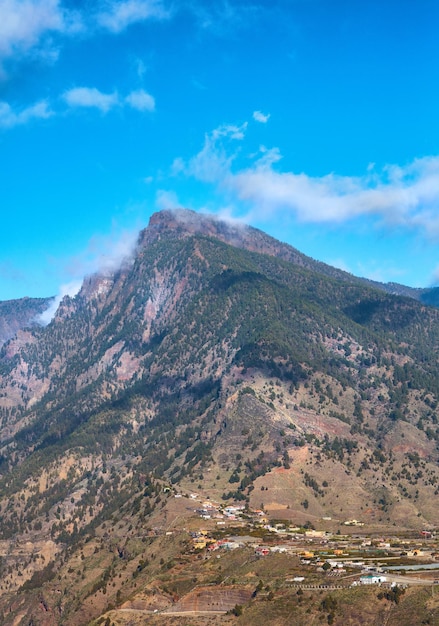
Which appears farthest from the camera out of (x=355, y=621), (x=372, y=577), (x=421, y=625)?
(x=372, y=577)

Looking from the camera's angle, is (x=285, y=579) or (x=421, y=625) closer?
(x=421, y=625)

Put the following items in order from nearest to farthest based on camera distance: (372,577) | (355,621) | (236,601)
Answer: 1. (355,621)
2. (372,577)
3. (236,601)

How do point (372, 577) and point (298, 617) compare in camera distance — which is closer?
point (298, 617)

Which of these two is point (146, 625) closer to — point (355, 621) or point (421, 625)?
point (355, 621)

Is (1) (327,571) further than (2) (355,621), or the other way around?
(1) (327,571)

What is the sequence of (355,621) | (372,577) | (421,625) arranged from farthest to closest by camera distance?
1. (372,577)
2. (355,621)
3. (421,625)

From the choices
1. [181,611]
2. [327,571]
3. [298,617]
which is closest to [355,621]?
[298,617]

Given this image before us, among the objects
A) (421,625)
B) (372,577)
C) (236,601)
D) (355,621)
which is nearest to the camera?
(421,625)

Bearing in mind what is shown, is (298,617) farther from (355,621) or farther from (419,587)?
(419,587)

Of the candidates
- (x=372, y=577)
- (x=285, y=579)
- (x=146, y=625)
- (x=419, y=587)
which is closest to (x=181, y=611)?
(x=146, y=625)
